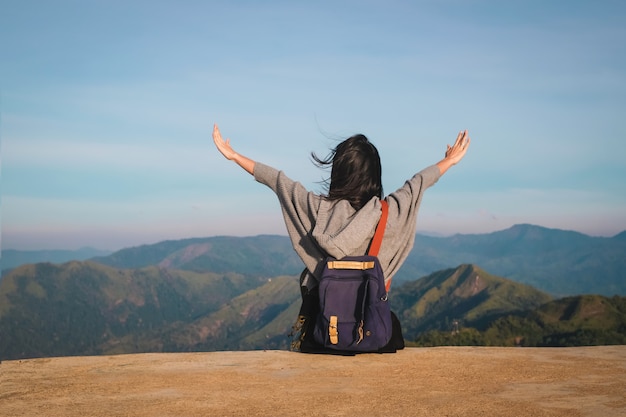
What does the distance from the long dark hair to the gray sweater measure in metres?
0.16

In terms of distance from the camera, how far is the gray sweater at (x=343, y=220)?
8117 mm

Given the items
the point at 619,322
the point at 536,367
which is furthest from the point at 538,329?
the point at 536,367

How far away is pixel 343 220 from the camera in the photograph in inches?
326

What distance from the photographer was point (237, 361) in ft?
27.8

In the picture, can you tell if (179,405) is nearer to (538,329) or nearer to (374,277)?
(374,277)

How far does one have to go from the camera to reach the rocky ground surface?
6.06 metres

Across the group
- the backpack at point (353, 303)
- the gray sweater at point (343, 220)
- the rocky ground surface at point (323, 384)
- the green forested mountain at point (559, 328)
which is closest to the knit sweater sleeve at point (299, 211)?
the gray sweater at point (343, 220)

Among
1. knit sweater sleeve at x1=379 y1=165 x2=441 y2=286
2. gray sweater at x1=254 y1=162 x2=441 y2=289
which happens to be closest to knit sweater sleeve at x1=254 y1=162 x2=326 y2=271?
gray sweater at x1=254 y1=162 x2=441 y2=289

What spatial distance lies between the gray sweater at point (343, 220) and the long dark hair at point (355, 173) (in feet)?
0.51

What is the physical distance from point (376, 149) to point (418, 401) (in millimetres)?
3494

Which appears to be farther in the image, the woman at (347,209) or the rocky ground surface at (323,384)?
the woman at (347,209)

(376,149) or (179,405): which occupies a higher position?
(376,149)

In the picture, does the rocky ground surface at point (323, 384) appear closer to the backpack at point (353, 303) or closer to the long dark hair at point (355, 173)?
the backpack at point (353, 303)

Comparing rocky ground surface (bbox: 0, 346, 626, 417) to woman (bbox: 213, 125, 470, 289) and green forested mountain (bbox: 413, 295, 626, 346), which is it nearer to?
woman (bbox: 213, 125, 470, 289)
